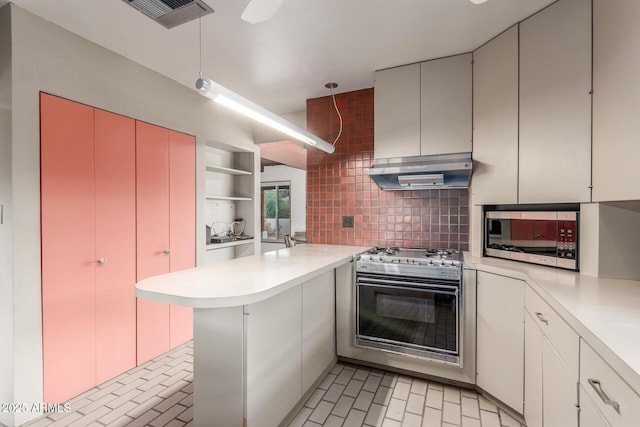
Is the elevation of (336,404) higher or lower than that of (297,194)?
lower

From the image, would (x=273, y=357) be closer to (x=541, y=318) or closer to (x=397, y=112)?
(x=541, y=318)

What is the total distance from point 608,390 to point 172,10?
2.71m

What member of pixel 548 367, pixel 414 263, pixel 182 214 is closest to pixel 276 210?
pixel 182 214

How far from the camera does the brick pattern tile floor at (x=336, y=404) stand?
194 centimetres

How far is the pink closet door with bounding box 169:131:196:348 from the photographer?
3.06 m

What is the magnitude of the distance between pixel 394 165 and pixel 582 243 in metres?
1.43

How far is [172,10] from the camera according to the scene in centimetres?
189

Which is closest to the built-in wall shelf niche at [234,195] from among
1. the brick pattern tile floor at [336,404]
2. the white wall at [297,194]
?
the brick pattern tile floor at [336,404]

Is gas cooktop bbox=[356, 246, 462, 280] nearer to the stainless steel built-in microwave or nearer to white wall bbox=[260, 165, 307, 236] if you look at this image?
the stainless steel built-in microwave

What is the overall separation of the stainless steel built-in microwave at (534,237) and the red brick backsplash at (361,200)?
1.26 ft

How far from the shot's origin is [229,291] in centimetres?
133

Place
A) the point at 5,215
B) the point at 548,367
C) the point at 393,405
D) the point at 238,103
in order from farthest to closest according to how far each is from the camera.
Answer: the point at 393,405 → the point at 5,215 → the point at 238,103 → the point at 548,367

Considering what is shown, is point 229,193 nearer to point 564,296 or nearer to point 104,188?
point 104,188

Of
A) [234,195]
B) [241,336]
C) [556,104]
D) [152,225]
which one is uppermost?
[556,104]
